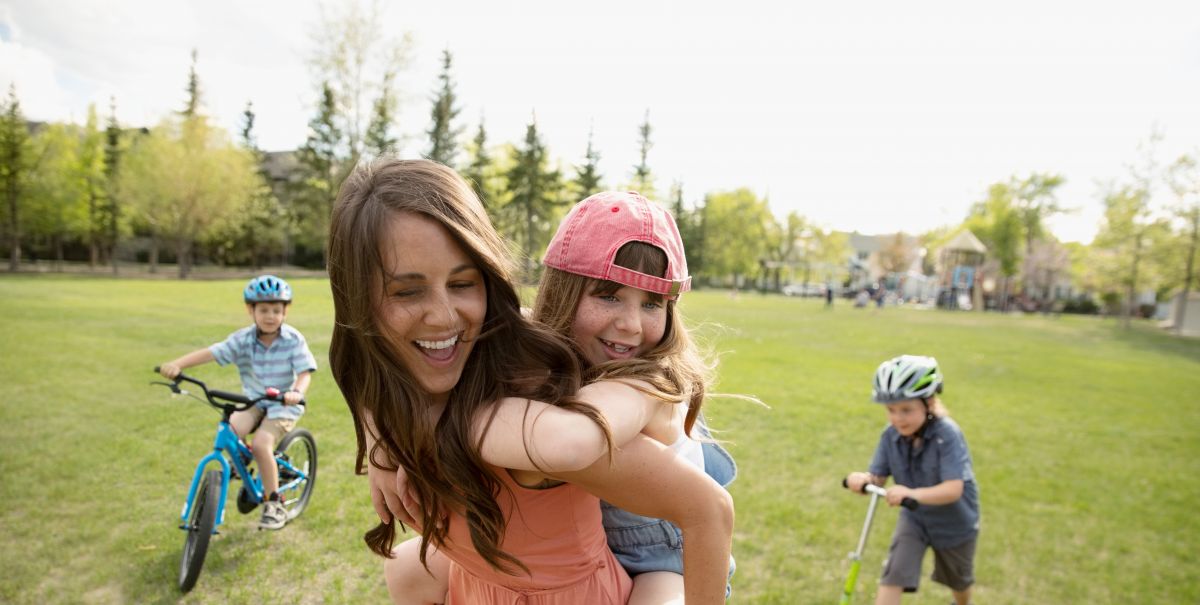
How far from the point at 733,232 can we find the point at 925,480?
66.6 metres

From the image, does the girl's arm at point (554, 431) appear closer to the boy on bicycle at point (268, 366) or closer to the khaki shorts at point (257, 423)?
the boy on bicycle at point (268, 366)

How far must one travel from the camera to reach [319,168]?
146 feet

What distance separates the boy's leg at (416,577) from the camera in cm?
193

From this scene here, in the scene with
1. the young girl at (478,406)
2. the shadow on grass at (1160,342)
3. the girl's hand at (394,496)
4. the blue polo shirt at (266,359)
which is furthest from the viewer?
the shadow on grass at (1160,342)

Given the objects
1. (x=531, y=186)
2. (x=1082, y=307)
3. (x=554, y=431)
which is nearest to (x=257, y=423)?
(x=554, y=431)

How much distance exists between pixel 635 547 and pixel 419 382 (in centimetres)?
82

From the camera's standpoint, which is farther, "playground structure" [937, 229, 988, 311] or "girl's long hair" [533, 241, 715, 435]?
"playground structure" [937, 229, 988, 311]

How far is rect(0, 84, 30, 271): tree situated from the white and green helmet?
42308 millimetres

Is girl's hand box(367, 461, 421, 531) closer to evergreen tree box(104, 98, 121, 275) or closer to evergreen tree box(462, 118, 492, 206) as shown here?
evergreen tree box(462, 118, 492, 206)

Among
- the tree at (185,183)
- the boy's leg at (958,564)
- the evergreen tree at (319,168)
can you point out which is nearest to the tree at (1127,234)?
the boy's leg at (958,564)

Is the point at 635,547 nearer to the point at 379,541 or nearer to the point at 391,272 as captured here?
the point at 379,541

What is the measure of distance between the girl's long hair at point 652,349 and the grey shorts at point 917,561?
3.08 metres

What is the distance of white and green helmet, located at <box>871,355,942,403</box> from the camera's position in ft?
13.2

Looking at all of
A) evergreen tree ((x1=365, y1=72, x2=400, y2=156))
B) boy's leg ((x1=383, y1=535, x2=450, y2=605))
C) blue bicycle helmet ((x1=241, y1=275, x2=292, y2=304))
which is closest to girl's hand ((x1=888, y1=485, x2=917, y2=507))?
boy's leg ((x1=383, y1=535, x2=450, y2=605))
